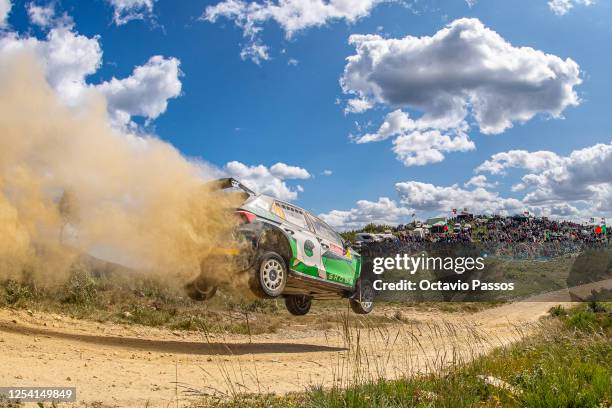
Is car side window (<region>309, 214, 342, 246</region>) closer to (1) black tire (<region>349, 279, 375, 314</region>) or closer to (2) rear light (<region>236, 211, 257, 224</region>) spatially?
(1) black tire (<region>349, 279, 375, 314</region>)

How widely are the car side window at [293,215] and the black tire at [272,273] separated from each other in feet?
3.84

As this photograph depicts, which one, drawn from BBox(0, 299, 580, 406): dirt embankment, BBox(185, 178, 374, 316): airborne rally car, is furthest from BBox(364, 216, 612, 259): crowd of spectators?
BBox(0, 299, 580, 406): dirt embankment

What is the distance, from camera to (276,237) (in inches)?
444

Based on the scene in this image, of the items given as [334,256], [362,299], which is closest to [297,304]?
[362,299]

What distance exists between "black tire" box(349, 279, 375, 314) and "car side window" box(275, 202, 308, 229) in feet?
10.2

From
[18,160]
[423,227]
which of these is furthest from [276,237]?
[423,227]

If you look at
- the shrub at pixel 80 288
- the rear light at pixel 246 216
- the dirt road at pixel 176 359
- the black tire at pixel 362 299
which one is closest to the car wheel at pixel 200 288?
the dirt road at pixel 176 359

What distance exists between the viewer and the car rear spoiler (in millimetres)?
10918

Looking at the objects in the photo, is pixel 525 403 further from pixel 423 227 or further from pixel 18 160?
pixel 423 227

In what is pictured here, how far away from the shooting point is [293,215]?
12117mm

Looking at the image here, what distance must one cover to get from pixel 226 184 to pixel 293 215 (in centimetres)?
195

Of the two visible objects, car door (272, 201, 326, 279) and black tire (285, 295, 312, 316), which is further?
black tire (285, 295, 312, 316)

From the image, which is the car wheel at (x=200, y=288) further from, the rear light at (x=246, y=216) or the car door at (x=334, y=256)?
the car door at (x=334, y=256)

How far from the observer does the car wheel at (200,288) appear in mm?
11484
